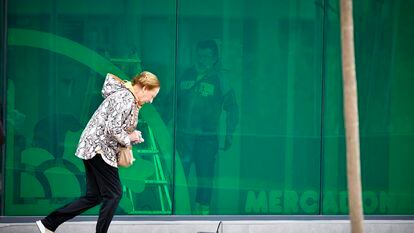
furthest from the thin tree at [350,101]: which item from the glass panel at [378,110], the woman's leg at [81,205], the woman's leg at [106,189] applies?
the glass panel at [378,110]

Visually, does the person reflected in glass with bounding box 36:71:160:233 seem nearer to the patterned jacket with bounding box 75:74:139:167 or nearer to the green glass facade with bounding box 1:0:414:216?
the patterned jacket with bounding box 75:74:139:167

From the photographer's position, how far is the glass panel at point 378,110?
10328mm

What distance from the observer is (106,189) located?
8.16 meters

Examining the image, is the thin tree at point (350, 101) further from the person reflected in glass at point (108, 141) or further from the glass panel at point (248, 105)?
the glass panel at point (248, 105)

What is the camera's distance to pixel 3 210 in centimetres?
984

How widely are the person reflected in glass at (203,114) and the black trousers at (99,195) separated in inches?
76.8

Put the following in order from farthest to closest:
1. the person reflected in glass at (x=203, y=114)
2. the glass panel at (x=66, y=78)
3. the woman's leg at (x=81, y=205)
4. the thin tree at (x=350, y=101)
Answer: the person reflected in glass at (x=203, y=114) < the glass panel at (x=66, y=78) < the woman's leg at (x=81, y=205) < the thin tree at (x=350, y=101)

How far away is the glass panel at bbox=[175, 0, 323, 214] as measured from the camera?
10078 mm

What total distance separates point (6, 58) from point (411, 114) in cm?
465

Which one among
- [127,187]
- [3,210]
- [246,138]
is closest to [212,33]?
[246,138]

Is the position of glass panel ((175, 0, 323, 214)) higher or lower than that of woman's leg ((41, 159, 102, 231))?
higher

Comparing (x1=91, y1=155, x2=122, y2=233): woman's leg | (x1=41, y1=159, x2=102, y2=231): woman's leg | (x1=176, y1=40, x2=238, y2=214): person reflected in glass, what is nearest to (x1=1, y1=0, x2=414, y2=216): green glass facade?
(x1=176, y1=40, x2=238, y2=214): person reflected in glass

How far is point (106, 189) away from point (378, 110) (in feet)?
12.3

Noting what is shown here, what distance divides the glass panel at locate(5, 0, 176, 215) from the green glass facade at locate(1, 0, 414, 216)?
1 centimetres
